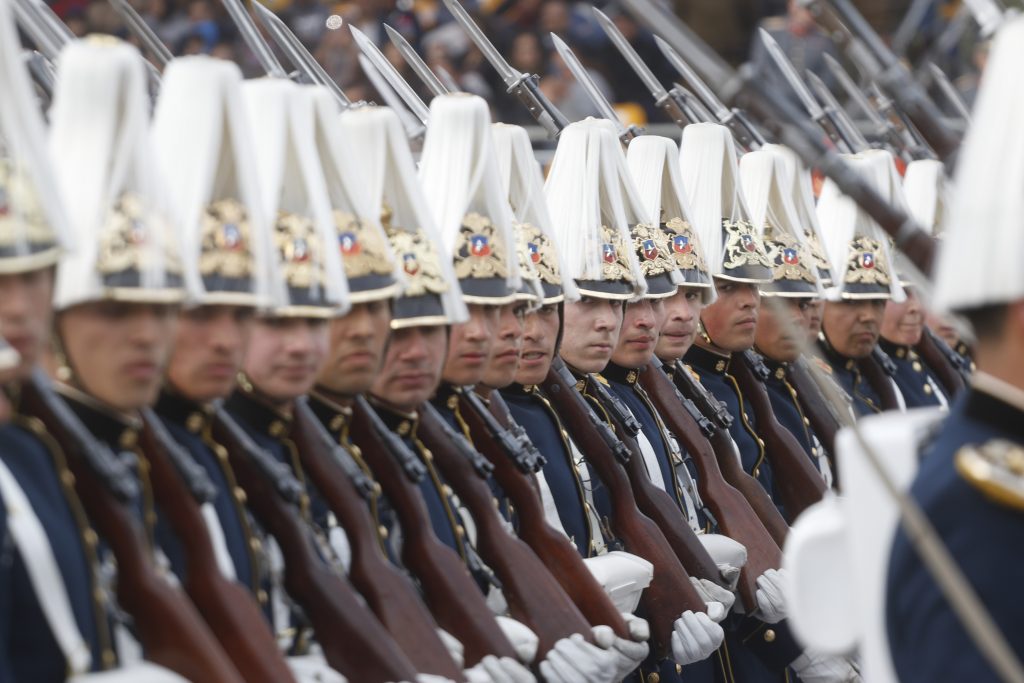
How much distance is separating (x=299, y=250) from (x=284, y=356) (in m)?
0.27

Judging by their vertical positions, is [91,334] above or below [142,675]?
above

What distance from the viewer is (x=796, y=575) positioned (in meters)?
3.24

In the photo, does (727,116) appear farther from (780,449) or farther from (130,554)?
(130,554)

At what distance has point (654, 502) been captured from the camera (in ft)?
21.6

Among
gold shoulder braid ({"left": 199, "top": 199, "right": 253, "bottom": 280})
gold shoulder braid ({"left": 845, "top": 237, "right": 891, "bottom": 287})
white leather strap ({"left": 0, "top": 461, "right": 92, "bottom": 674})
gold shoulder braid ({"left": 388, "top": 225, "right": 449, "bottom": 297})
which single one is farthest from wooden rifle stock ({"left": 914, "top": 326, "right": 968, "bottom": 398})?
white leather strap ({"left": 0, "top": 461, "right": 92, "bottom": 674})

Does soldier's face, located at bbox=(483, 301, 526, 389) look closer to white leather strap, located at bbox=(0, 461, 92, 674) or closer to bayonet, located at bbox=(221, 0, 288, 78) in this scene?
bayonet, located at bbox=(221, 0, 288, 78)

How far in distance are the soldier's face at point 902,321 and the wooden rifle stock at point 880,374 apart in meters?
0.30

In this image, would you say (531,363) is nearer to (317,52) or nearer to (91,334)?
(91,334)

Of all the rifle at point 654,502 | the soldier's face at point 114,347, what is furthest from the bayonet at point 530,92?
the soldier's face at point 114,347

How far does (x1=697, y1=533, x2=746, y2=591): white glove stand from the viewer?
6672 mm

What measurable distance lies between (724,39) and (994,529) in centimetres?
1255

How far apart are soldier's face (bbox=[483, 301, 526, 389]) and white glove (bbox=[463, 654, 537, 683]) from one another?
1272mm

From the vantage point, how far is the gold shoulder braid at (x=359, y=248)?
4887 millimetres

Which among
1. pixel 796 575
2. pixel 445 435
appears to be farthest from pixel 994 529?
pixel 445 435
